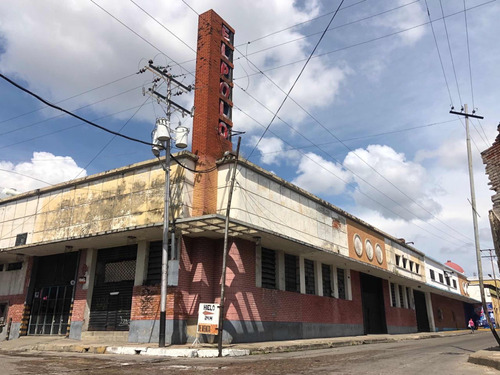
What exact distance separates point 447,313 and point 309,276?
1338 inches

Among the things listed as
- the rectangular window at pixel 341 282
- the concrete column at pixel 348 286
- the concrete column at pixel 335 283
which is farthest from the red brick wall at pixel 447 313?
the concrete column at pixel 335 283

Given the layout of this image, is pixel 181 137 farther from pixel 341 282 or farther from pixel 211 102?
pixel 341 282

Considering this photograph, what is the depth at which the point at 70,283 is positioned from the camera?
806 inches

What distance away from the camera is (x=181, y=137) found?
1761cm

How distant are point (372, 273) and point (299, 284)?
1004 centimetres

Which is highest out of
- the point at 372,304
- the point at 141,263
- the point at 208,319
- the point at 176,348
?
the point at 141,263

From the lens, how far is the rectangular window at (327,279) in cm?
2428

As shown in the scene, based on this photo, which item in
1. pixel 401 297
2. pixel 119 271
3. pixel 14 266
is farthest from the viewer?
pixel 401 297

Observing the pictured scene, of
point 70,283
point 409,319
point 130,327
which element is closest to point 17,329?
point 70,283

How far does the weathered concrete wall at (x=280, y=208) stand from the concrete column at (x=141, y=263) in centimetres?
395

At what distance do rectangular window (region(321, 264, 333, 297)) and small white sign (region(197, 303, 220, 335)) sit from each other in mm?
10855

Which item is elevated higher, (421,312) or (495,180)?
(495,180)

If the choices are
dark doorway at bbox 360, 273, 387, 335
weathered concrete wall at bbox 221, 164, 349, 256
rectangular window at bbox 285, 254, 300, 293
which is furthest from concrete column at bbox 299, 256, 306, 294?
dark doorway at bbox 360, 273, 387, 335

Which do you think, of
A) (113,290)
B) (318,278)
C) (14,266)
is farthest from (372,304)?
(14,266)
